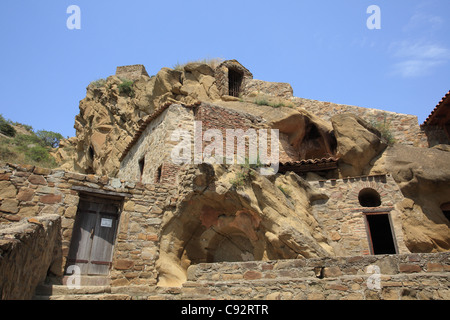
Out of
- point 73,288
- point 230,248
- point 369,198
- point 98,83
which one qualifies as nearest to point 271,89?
point 369,198

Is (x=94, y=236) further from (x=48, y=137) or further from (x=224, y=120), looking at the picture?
(x=48, y=137)

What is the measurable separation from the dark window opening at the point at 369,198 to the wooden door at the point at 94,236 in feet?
27.5

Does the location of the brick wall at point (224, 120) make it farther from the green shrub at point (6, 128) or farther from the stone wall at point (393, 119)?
the green shrub at point (6, 128)

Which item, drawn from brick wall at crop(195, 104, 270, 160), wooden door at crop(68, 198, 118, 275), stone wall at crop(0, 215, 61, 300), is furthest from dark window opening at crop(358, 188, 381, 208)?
stone wall at crop(0, 215, 61, 300)

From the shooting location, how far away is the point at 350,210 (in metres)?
10.6

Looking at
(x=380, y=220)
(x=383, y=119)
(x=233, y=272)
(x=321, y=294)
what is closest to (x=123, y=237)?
(x=233, y=272)

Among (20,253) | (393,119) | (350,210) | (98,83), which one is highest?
(98,83)

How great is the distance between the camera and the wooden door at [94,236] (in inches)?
315

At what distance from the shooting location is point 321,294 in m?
5.39

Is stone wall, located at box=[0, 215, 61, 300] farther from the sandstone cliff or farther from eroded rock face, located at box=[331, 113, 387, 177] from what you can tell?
eroded rock face, located at box=[331, 113, 387, 177]

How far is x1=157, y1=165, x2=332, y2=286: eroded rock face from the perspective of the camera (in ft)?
27.4

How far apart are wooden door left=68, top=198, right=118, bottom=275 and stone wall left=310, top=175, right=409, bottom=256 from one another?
670cm

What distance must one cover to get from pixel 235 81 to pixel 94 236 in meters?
13.0
